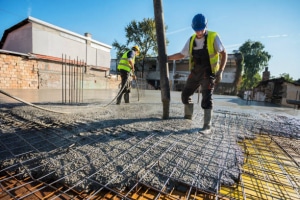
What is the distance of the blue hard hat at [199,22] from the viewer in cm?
235

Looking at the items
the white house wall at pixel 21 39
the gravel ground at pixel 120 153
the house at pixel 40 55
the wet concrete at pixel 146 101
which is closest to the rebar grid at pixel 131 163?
the gravel ground at pixel 120 153

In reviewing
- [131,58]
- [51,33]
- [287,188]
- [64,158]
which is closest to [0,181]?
[64,158]

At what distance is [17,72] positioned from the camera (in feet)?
33.1

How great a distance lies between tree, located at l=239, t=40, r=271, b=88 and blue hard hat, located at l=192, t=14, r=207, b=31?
26866 millimetres

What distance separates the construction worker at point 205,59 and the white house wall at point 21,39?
1255 cm

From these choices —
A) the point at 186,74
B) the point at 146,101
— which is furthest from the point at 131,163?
the point at 186,74

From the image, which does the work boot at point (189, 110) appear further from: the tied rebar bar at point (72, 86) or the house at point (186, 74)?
the house at point (186, 74)

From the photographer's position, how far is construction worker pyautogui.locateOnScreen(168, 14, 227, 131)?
2.37 m

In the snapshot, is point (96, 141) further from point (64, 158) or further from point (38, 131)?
point (38, 131)

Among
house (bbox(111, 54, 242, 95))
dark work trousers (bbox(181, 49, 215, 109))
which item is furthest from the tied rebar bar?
house (bbox(111, 54, 242, 95))

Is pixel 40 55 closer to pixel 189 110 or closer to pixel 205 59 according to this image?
pixel 189 110

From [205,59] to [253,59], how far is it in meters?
27.1

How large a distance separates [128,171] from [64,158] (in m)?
0.57

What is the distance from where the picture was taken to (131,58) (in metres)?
4.57
